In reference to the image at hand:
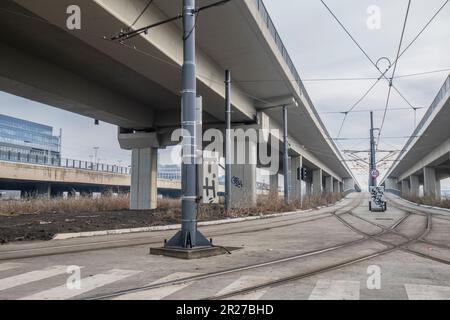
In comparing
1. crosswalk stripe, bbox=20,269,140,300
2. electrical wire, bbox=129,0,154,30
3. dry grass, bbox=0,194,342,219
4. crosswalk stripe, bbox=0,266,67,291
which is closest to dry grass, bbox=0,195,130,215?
dry grass, bbox=0,194,342,219

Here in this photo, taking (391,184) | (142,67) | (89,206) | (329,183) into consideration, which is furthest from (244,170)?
(391,184)

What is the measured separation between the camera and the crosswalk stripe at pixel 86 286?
5672 millimetres

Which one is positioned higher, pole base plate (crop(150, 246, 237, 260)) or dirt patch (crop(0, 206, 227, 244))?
dirt patch (crop(0, 206, 227, 244))

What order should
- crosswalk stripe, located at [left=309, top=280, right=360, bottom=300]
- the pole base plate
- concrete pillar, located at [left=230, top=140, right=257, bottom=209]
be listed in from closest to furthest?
1. crosswalk stripe, located at [left=309, top=280, right=360, bottom=300]
2. the pole base plate
3. concrete pillar, located at [left=230, top=140, right=257, bottom=209]

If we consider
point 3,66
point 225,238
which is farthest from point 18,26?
point 225,238

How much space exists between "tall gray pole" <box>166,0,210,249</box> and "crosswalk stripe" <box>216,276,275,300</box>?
2951mm

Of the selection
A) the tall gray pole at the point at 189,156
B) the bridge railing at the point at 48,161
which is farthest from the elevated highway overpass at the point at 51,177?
the tall gray pole at the point at 189,156

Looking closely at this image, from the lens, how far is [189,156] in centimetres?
1003

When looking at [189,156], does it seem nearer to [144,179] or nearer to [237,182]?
[237,182]

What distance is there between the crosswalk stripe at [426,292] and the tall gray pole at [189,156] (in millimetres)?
4672

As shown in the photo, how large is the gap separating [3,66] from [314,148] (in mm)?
43275

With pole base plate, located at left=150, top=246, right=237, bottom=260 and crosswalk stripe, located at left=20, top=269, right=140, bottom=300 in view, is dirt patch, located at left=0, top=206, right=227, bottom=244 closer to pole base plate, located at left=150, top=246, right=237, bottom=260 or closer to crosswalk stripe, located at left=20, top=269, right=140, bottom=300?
pole base plate, located at left=150, top=246, right=237, bottom=260

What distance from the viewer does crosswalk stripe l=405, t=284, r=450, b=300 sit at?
18.5 feet

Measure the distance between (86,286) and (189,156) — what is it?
4.25 m
